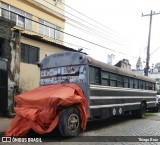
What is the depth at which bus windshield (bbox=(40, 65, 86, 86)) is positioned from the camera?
1209 centimetres

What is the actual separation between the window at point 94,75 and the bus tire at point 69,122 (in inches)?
71.3

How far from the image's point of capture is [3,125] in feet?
43.1

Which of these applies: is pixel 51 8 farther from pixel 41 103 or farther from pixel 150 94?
pixel 41 103

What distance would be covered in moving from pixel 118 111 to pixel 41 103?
556 cm

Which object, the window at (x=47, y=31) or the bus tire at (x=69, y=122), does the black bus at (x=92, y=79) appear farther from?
the window at (x=47, y=31)

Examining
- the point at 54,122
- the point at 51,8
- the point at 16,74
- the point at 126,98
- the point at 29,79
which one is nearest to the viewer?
the point at 54,122

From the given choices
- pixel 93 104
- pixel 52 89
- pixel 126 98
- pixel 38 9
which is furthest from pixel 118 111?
pixel 38 9

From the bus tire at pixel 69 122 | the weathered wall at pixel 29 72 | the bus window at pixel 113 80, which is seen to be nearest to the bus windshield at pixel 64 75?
the bus tire at pixel 69 122

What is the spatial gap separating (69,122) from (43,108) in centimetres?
98

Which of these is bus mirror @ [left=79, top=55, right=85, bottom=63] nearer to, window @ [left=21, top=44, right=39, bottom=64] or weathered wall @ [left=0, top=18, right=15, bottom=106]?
weathered wall @ [left=0, top=18, right=15, bottom=106]

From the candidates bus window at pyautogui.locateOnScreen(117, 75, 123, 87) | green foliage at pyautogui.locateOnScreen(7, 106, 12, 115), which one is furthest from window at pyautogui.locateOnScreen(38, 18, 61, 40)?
bus window at pyautogui.locateOnScreen(117, 75, 123, 87)

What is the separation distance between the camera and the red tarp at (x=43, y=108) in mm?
10164

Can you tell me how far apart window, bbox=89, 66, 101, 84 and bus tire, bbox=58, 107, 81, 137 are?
1810mm

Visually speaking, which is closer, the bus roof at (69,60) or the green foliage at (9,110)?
the bus roof at (69,60)
